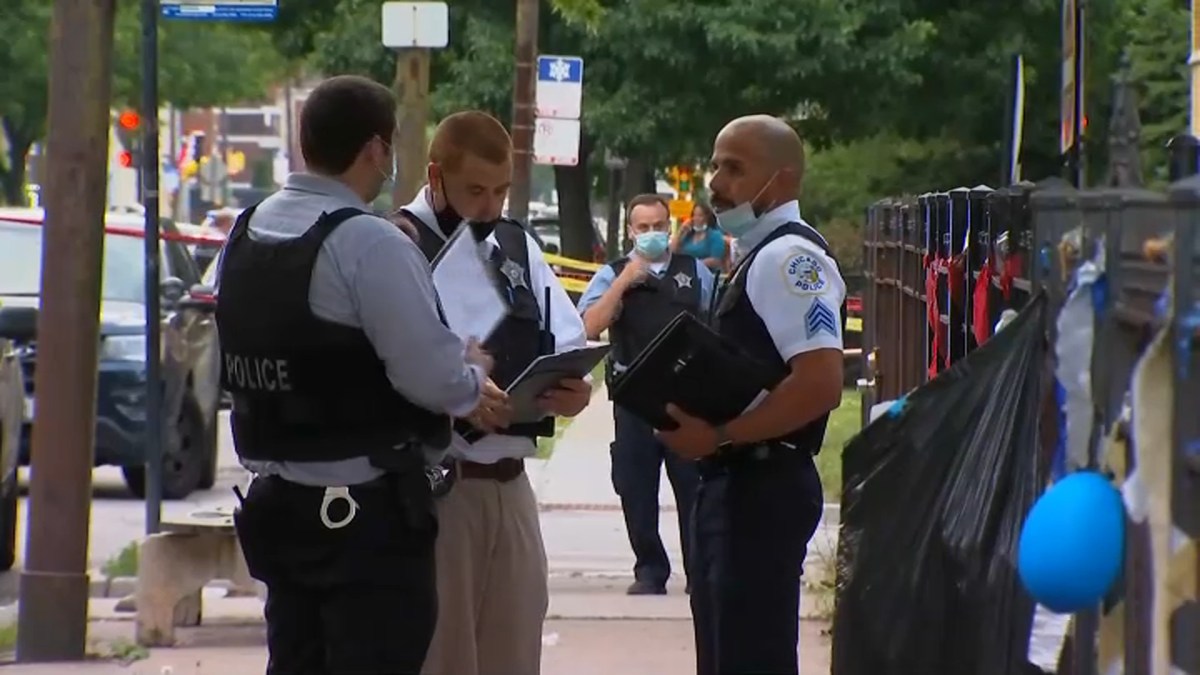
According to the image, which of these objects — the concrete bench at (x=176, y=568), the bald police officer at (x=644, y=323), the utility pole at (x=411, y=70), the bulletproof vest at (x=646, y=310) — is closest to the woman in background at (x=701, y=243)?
the bald police officer at (x=644, y=323)

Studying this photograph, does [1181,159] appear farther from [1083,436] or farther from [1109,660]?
[1109,660]

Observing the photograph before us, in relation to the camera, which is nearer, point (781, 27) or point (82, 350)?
point (82, 350)

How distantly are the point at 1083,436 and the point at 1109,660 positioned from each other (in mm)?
450

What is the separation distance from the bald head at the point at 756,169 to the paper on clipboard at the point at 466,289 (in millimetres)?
587

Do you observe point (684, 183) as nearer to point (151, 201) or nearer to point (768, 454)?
point (151, 201)

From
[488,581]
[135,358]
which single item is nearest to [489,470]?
[488,581]

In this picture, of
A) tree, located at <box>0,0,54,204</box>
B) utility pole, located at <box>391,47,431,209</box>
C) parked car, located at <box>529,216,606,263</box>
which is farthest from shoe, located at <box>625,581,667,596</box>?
parked car, located at <box>529,216,606,263</box>

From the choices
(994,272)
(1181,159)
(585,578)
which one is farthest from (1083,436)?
(585,578)

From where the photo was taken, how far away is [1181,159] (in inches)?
206

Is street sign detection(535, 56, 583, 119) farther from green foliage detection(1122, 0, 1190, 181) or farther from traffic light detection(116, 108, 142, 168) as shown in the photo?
green foliage detection(1122, 0, 1190, 181)

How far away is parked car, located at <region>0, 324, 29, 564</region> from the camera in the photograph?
10.6 meters

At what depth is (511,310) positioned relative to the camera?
5.48 metres

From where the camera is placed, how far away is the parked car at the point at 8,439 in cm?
1056

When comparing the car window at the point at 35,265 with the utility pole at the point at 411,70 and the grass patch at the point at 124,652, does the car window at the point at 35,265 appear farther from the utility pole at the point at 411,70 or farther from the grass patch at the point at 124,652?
the grass patch at the point at 124,652
